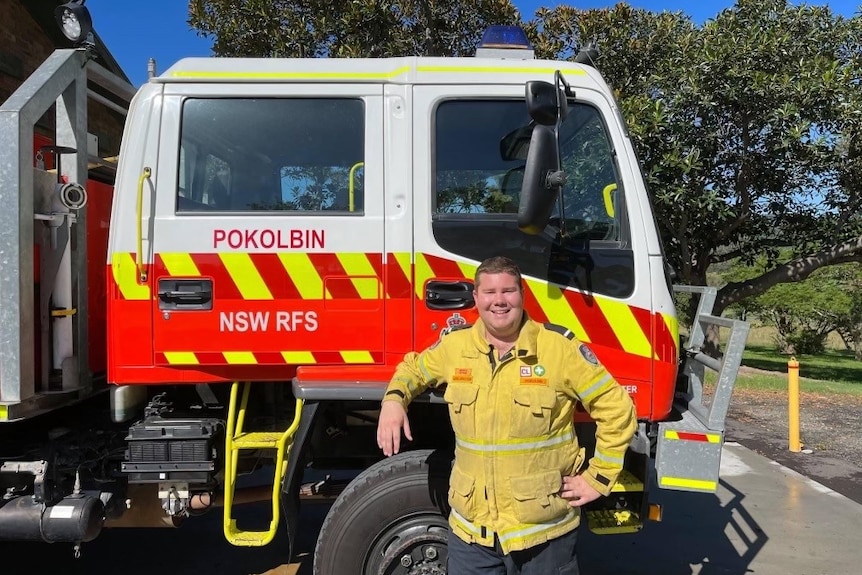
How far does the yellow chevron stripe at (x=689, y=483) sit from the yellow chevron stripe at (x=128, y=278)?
2337 millimetres

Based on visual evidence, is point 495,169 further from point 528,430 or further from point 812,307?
point 812,307

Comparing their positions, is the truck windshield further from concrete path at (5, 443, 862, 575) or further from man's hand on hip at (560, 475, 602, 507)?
concrete path at (5, 443, 862, 575)

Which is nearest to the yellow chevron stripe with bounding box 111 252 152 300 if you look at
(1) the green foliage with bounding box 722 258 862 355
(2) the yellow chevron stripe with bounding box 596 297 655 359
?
(2) the yellow chevron stripe with bounding box 596 297 655 359

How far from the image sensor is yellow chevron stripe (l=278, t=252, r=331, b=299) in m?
2.67

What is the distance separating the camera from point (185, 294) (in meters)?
2.65

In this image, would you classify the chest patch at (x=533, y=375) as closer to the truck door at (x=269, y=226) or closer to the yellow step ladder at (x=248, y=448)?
the truck door at (x=269, y=226)

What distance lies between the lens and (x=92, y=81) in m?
3.38

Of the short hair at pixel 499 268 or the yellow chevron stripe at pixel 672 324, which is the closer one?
the short hair at pixel 499 268

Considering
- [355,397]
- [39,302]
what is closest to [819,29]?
[355,397]

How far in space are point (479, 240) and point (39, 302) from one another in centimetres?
197

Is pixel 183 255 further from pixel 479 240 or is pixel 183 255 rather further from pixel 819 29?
pixel 819 29

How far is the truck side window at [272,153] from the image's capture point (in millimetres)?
2736

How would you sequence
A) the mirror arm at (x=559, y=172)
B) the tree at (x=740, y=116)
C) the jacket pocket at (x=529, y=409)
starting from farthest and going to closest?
the tree at (x=740, y=116)
the mirror arm at (x=559, y=172)
the jacket pocket at (x=529, y=409)

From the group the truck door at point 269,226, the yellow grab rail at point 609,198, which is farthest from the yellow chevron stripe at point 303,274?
the yellow grab rail at point 609,198
